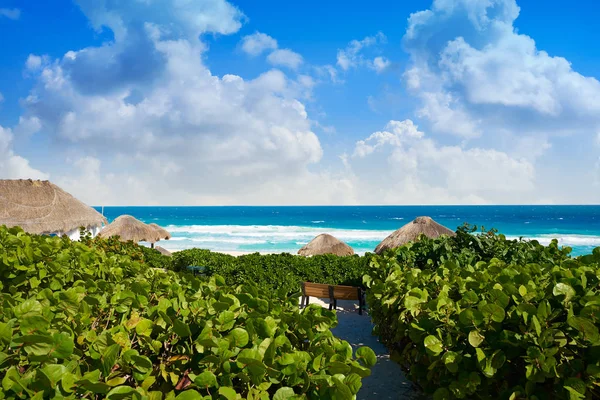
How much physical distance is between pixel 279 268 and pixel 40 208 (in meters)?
13.6

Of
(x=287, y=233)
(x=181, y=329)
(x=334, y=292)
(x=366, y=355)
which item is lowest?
(x=287, y=233)

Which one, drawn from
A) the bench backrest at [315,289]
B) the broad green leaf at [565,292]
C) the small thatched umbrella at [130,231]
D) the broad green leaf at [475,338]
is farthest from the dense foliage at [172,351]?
the small thatched umbrella at [130,231]

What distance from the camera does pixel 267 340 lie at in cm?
174

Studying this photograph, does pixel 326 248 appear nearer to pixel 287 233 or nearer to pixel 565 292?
pixel 565 292

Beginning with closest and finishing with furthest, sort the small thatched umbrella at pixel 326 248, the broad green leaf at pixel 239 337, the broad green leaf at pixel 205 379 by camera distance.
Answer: the broad green leaf at pixel 205 379 < the broad green leaf at pixel 239 337 < the small thatched umbrella at pixel 326 248

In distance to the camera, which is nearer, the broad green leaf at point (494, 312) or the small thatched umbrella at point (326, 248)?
the broad green leaf at point (494, 312)

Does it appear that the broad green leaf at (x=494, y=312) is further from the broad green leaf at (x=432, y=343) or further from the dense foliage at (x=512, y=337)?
the broad green leaf at (x=432, y=343)

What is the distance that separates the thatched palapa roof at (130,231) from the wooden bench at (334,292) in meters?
13.0

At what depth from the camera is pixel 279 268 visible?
1023 centimetres

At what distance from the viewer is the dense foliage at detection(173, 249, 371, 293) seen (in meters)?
9.77

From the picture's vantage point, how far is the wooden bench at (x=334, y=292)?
931 centimetres

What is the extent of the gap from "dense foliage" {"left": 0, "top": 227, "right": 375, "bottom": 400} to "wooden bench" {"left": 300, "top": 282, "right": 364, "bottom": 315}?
722cm

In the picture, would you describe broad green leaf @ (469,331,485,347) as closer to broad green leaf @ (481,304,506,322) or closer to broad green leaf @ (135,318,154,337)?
broad green leaf @ (481,304,506,322)

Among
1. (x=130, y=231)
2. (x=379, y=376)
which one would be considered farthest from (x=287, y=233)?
→ (x=379, y=376)
